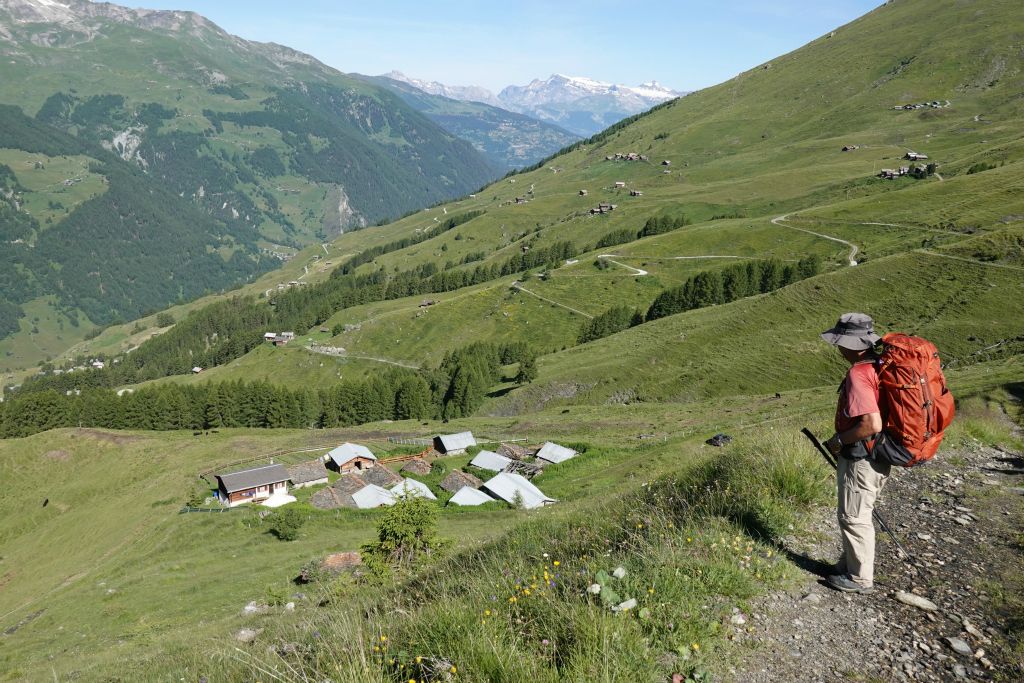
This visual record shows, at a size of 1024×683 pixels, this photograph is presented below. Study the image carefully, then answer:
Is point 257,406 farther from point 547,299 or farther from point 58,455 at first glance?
point 547,299

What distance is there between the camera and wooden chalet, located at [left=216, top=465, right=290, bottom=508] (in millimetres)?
61219

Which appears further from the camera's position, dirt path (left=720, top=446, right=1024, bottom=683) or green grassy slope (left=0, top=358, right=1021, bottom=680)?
green grassy slope (left=0, top=358, right=1021, bottom=680)

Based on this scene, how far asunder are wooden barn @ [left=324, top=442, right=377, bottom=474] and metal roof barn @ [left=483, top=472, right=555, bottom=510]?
Answer: 2099 cm

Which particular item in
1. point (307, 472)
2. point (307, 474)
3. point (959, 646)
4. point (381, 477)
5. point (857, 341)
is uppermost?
point (857, 341)

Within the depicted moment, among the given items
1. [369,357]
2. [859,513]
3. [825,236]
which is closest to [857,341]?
[859,513]

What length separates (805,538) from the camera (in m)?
9.30

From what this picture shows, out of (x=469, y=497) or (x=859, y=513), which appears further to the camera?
(x=469, y=497)

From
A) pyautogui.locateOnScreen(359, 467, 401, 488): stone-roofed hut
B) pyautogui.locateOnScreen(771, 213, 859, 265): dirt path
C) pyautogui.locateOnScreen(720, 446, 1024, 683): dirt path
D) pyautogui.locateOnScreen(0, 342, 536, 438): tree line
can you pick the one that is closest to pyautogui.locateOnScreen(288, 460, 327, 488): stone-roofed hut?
pyautogui.locateOnScreen(359, 467, 401, 488): stone-roofed hut

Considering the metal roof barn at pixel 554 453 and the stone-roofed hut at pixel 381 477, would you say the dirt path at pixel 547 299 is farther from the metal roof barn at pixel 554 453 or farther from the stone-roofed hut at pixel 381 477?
the stone-roofed hut at pixel 381 477

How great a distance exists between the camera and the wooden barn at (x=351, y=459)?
7012 centimetres

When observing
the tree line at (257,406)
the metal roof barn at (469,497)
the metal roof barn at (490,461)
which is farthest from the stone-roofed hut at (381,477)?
the tree line at (257,406)

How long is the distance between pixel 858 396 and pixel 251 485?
65970 mm

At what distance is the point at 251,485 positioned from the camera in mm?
61938

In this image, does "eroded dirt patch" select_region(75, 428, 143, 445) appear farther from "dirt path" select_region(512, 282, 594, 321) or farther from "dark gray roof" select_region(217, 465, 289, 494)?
"dirt path" select_region(512, 282, 594, 321)
